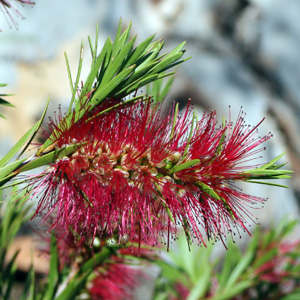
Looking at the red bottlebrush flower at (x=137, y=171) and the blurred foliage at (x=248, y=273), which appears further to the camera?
the blurred foliage at (x=248, y=273)

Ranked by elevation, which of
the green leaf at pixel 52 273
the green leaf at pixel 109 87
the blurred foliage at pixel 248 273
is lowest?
the green leaf at pixel 52 273

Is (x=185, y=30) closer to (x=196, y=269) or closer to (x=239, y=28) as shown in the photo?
(x=239, y=28)

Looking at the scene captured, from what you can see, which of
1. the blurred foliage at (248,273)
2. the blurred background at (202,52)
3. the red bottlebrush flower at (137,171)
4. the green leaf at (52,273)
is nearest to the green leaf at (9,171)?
the red bottlebrush flower at (137,171)

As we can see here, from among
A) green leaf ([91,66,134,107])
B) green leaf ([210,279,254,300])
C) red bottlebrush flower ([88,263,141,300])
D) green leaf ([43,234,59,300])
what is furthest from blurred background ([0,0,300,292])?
green leaf ([91,66,134,107])

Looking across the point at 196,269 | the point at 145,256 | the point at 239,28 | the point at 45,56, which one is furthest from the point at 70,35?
the point at 145,256

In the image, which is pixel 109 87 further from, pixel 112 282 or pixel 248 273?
pixel 248 273

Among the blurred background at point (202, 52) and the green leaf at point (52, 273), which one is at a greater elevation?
the blurred background at point (202, 52)

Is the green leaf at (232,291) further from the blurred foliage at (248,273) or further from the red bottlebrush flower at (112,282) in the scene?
the red bottlebrush flower at (112,282)
